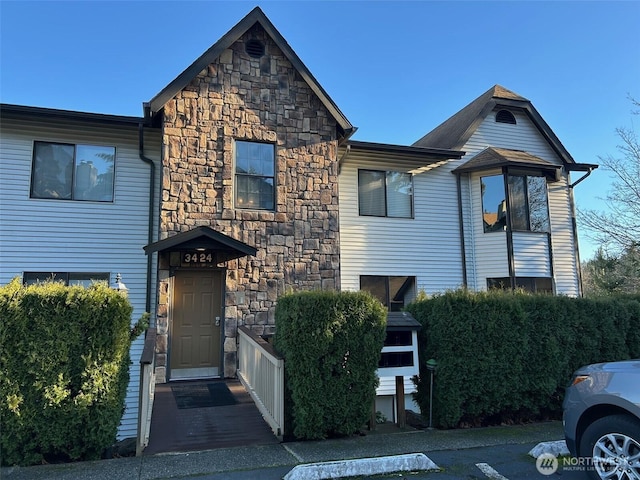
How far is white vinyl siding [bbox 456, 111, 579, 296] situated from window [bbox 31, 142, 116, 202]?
29.9ft

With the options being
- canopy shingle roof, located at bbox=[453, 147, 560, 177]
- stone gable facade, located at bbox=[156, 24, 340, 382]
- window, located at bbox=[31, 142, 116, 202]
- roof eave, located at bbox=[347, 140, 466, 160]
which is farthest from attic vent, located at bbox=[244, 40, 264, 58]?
canopy shingle roof, located at bbox=[453, 147, 560, 177]

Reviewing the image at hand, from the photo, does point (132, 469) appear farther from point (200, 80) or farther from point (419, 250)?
point (419, 250)

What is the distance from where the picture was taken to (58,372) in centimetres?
486

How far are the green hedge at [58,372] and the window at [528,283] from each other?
10.3 metres

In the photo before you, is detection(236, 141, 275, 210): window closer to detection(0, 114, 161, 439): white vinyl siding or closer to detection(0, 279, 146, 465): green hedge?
detection(0, 114, 161, 439): white vinyl siding

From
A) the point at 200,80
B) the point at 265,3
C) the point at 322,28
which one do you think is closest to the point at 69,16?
the point at 200,80

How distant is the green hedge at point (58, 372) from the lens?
4.76 m

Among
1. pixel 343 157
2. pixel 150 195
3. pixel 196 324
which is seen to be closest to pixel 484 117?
pixel 343 157

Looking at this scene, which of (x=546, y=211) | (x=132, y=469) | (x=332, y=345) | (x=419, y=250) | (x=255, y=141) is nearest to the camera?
(x=132, y=469)

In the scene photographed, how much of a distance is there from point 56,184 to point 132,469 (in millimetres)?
7327

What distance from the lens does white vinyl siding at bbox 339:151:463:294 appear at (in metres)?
11.8

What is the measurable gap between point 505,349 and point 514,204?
7.14 metres

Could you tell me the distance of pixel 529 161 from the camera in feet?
41.5

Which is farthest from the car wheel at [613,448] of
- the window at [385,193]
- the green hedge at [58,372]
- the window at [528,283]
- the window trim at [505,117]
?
the window trim at [505,117]
